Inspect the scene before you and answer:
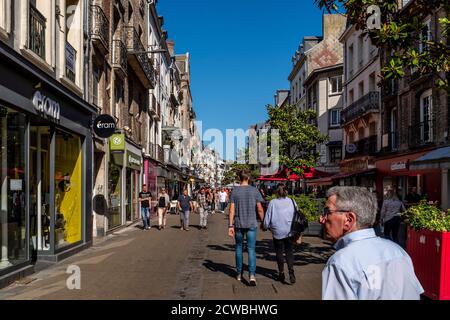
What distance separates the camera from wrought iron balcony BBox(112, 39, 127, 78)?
1862 centimetres

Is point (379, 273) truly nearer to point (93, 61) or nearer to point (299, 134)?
point (93, 61)

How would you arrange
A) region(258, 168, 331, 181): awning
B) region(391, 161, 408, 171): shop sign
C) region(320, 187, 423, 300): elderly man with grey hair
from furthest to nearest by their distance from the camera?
region(391, 161, 408, 171): shop sign, region(258, 168, 331, 181): awning, region(320, 187, 423, 300): elderly man with grey hair

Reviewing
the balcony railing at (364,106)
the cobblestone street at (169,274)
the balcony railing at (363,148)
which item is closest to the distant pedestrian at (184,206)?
the cobblestone street at (169,274)

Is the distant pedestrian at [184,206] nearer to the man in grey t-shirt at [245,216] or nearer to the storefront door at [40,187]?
the storefront door at [40,187]

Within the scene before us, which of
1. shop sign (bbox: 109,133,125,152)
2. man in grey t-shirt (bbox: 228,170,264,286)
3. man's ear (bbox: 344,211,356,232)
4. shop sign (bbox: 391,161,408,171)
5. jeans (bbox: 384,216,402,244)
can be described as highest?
shop sign (bbox: 109,133,125,152)

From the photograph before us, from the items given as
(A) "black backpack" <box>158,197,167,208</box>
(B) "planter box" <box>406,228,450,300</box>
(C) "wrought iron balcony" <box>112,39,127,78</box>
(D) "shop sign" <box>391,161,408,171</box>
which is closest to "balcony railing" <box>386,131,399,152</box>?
(D) "shop sign" <box>391,161,408,171</box>

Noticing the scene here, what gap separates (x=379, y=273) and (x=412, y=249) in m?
5.92

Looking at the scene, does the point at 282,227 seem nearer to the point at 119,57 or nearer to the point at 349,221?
the point at 349,221

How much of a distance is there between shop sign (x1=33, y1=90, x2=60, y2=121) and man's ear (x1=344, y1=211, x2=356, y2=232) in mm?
7884

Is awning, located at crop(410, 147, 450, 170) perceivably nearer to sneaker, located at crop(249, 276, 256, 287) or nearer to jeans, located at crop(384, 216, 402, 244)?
jeans, located at crop(384, 216, 402, 244)

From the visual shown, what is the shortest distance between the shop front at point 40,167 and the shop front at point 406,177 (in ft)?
36.4

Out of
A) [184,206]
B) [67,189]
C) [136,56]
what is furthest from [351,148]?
[67,189]

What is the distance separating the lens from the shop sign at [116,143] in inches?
679

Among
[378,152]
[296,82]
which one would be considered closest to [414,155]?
[378,152]
